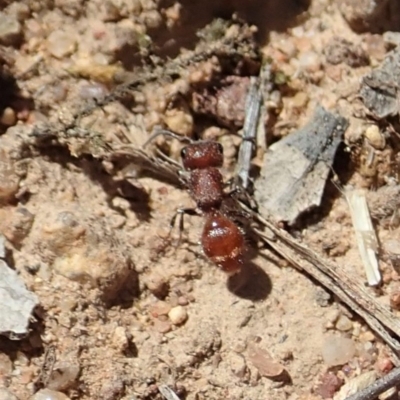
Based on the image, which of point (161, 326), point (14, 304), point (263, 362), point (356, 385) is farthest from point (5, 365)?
point (356, 385)

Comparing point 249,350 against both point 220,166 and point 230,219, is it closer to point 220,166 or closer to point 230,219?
point 230,219

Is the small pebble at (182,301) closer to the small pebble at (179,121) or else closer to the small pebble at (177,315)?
the small pebble at (177,315)

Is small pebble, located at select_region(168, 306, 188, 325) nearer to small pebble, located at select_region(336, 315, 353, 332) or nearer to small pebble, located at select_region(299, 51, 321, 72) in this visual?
small pebble, located at select_region(336, 315, 353, 332)

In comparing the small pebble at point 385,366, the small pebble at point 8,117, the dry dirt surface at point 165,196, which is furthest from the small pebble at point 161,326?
the small pebble at point 8,117

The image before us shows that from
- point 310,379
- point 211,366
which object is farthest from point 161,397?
point 310,379

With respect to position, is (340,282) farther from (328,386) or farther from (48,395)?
(48,395)

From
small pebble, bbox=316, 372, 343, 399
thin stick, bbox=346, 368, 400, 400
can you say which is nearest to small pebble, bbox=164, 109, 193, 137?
small pebble, bbox=316, 372, 343, 399
